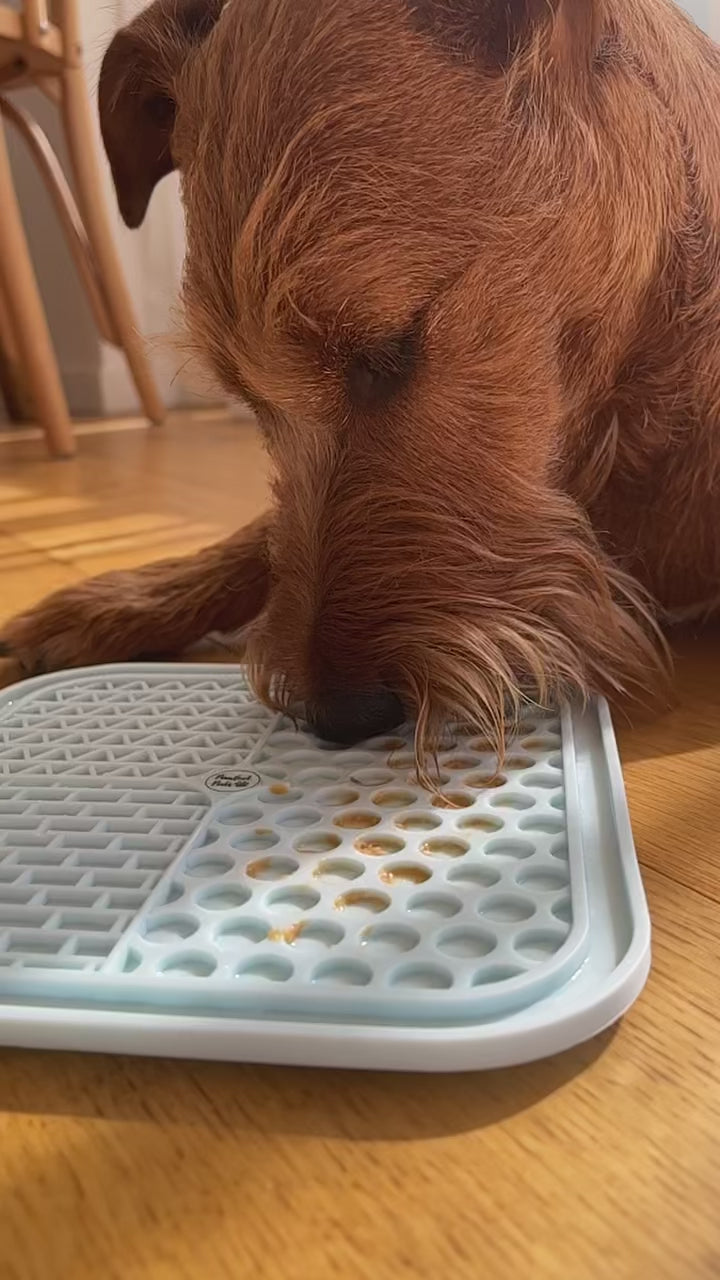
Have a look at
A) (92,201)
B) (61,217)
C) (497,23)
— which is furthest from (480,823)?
(61,217)

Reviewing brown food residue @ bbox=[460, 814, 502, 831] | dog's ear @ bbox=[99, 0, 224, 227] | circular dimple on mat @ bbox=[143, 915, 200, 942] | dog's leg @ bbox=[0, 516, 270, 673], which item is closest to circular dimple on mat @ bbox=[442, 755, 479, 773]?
brown food residue @ bbox=[460, 814, 502, 831]

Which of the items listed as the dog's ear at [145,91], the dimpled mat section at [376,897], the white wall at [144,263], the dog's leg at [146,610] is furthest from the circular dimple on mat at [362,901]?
the white wall at [144,263]

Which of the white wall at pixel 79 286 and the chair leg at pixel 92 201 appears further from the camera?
the white wall at pixel 79 286

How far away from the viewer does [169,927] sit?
2.13 feet

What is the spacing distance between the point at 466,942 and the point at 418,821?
0.60 ft

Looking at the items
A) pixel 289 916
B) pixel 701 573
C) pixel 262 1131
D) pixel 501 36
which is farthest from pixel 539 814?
pixel 501 36

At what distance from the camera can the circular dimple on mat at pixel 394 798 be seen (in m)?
0.83

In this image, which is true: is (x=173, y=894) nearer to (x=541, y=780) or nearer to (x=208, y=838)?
(x=208, y=838)

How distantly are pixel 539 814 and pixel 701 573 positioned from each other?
20.5 inches

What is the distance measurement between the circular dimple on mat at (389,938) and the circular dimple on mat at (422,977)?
0.02 metres

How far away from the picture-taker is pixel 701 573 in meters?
1.21

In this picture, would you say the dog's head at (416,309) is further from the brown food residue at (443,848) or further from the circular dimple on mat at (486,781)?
the brown food residue at (443,848)

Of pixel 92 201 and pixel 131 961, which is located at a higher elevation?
pixel 92 201

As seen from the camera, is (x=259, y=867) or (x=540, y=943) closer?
(x=540, y=943)
